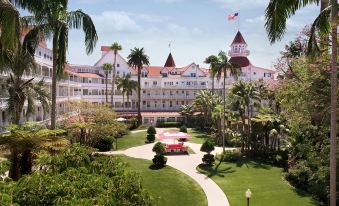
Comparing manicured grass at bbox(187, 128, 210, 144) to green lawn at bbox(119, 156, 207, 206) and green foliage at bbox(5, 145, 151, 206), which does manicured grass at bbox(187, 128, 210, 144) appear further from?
green foliage at bbox(5, 145, 151, 206)

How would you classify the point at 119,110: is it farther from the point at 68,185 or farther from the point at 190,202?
the point at 68,185

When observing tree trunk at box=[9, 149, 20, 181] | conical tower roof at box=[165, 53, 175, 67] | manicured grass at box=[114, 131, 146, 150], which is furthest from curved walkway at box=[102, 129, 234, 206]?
conical tower roof at box=[165, 53, 175, 67]

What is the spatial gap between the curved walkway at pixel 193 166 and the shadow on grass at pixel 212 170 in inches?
25.2

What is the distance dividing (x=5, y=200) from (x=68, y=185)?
1703 mm

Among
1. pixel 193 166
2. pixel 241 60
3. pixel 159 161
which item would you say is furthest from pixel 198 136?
pixel 241 60

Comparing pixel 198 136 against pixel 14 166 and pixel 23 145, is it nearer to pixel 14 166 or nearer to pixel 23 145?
pixel 23 145

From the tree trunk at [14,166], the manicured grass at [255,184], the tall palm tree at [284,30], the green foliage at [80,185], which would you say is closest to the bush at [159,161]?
the manicured grass at [255,184]

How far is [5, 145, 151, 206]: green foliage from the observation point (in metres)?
8.63

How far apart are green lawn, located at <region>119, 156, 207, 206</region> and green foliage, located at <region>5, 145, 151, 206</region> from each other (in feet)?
46.6

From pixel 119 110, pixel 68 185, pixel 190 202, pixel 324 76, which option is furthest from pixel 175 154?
pixel 119 110

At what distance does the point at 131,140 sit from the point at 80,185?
45945mm

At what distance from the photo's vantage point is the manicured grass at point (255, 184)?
28.1 meters

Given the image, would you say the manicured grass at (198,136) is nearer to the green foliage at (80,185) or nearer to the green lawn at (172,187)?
the green lawn at (172,187)

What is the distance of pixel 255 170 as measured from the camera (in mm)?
37438
